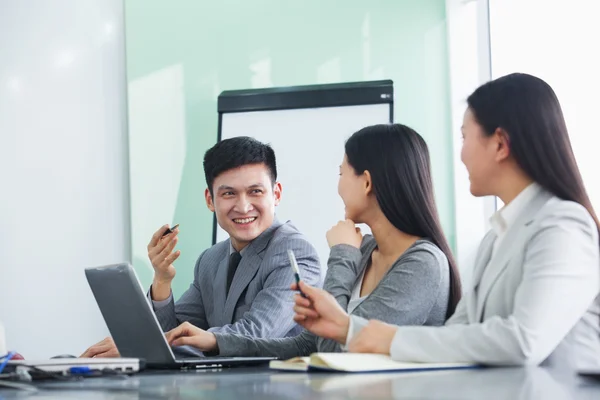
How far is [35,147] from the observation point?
4941 millimetres

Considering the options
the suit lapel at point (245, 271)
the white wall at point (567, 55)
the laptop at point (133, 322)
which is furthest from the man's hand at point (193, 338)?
the white wall at point (567, 55)

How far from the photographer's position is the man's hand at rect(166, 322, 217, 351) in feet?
7.50

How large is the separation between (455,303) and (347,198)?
384mm

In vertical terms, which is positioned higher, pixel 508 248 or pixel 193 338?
pixel 508 248

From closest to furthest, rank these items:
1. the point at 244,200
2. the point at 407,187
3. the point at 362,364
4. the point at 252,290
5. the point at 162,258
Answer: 1. the point at 362,364
2. the point at 407,187
3. the point at 162,258
4. the point at 252,290
5. the point at 244,200

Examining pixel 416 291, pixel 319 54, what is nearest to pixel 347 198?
pixel 416 291

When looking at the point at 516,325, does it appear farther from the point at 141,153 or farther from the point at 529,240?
the point at 141,153

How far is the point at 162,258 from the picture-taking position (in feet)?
8.90

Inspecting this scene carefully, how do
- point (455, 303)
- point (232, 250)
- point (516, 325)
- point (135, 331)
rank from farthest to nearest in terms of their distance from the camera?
point (232, 250) → point (455, 303) → point (135, 331) → point (516, 325)

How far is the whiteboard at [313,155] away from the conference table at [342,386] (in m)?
2.74

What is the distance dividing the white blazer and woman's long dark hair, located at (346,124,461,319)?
554mm

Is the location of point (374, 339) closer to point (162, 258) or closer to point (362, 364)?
point (362, 364)

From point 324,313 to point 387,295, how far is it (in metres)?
0.34

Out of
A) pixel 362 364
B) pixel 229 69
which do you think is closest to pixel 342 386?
pixel 362 364
